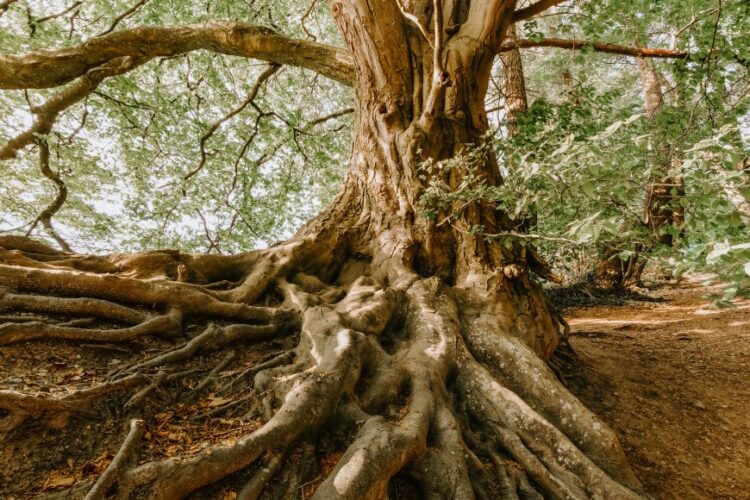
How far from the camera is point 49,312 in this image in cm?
261

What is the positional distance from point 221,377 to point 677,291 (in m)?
11.0

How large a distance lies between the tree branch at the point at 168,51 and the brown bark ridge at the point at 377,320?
4 centimetres

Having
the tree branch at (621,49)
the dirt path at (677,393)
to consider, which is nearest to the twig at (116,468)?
the dirt path at (677,393)

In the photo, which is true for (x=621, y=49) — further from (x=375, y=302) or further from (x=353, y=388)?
(x=353, y=388)

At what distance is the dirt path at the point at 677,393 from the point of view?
2.88 m

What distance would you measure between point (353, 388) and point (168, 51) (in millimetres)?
5051

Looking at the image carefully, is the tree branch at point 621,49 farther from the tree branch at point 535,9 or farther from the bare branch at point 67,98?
the bare branch at point 67,98

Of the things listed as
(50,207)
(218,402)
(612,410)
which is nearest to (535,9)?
(612,410)

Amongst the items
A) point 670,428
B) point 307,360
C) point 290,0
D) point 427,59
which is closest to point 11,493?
point 307,360

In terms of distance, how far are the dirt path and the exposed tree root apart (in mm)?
948

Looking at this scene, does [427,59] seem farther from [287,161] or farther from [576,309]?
[576,309]

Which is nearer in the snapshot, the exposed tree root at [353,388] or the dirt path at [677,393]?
the exposed tree root at [353,388]

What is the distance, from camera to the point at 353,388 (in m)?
2.33

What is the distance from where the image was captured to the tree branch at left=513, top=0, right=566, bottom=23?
13.0ft
